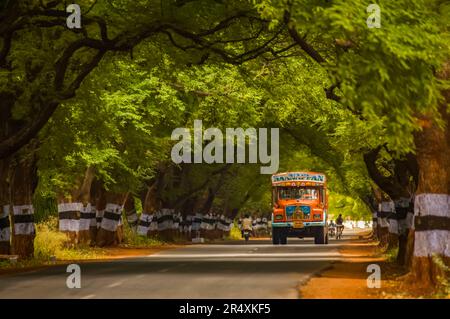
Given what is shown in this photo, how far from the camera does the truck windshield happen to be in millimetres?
57000

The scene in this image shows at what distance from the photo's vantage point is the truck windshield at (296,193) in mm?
57000

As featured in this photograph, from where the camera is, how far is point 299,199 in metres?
56.9

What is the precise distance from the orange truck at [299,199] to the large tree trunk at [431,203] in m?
33.8

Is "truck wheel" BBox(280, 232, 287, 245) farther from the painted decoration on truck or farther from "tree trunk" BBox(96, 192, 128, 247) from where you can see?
"tree trunk" BBox(96, 192, 128, 247)

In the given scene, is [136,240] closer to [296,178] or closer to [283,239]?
[283,239]

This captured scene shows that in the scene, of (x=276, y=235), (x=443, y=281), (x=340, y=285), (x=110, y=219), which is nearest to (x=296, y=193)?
(x=276, y=235)

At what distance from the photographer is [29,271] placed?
30.6 metres

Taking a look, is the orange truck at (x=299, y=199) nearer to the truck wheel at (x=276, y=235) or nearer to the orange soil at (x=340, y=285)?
the truck wheel at (x=276, y=235)

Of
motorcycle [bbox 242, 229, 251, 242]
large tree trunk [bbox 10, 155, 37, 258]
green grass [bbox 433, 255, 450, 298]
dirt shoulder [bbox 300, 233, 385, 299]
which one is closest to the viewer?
dirt shoulder [bbox 300, 233, 385, 299]

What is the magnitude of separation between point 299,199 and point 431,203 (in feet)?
112

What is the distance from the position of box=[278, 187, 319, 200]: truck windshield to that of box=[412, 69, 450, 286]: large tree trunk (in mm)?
33976

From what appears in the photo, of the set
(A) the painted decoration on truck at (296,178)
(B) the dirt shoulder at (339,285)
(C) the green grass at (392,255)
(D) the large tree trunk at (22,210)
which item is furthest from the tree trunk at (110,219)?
(B) the dirt shoulder at (339,285)

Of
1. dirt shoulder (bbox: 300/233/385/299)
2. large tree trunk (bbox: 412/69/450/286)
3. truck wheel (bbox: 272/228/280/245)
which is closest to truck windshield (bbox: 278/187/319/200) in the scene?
truck wheel (bbox: 272/228/280/245)
